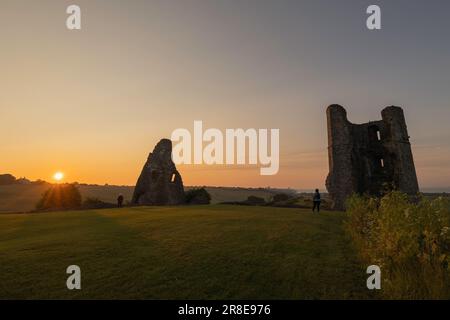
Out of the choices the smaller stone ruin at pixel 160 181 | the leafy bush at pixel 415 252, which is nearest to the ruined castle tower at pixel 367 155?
the smaller stone ruin at pixel 160 181

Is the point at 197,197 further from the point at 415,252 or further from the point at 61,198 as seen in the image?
the point at 415,252

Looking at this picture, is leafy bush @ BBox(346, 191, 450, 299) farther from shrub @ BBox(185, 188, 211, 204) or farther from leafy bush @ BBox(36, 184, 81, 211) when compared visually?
leafy bush @ BBox(36, 184, 81, 211)

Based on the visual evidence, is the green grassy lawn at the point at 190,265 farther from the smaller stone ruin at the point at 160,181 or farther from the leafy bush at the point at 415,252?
the smaller stone ruin at the point at 160,181

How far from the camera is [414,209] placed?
8148 mm

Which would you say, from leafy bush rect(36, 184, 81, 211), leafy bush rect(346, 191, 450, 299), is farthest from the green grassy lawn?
leafy bush rect(36, 184, 81, 211)

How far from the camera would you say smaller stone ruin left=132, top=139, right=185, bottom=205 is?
3797 cm

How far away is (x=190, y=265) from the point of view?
28.9ft

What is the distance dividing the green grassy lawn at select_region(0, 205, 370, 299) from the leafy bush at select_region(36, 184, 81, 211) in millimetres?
32521

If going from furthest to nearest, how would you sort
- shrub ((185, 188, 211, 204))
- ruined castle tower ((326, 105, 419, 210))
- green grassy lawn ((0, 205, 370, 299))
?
shrub ((185, 188, 211, 204))
ruined castle tower ((326, 105, 419, 210))
green grassy lawn ((0, 205, 370, 299))

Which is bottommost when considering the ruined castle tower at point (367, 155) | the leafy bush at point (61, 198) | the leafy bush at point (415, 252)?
the leafy bush at point (61, 198)

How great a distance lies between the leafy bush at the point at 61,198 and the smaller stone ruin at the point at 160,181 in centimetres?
1108

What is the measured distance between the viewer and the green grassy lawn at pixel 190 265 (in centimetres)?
723
